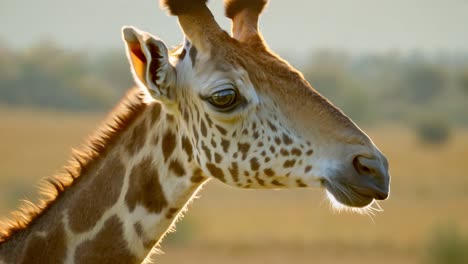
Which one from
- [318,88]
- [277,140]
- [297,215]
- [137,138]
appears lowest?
[137,138]

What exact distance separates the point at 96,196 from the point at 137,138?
2.16ft

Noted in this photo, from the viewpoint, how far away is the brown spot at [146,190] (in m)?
9.24

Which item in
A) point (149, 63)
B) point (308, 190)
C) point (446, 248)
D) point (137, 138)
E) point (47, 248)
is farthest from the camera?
point (308, 190)

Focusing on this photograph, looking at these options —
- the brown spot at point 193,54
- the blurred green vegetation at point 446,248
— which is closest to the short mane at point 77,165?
the brown spot at point 193,54

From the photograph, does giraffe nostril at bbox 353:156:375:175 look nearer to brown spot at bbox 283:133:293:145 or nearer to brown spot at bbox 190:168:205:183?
brown spot at bbox 283:133:293:145

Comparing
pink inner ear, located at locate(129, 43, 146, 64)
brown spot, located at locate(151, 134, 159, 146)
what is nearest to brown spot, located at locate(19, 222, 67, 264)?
brown spot, located at locate(151, 134, 159, 146)

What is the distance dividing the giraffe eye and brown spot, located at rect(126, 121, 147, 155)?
2.62ft

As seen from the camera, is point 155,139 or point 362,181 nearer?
point 362,181

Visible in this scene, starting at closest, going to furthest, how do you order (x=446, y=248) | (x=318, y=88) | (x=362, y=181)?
1. (x=362, y=181)
2. (x=446, y=248)
3. (x=318, y=88)

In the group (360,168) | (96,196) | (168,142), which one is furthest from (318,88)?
(360,168)

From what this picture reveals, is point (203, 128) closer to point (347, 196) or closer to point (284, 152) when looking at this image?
point (284, 152)

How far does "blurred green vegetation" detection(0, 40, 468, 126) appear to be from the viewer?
332 feet

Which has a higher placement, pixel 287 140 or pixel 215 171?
pixel 287 140

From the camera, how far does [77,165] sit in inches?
375
